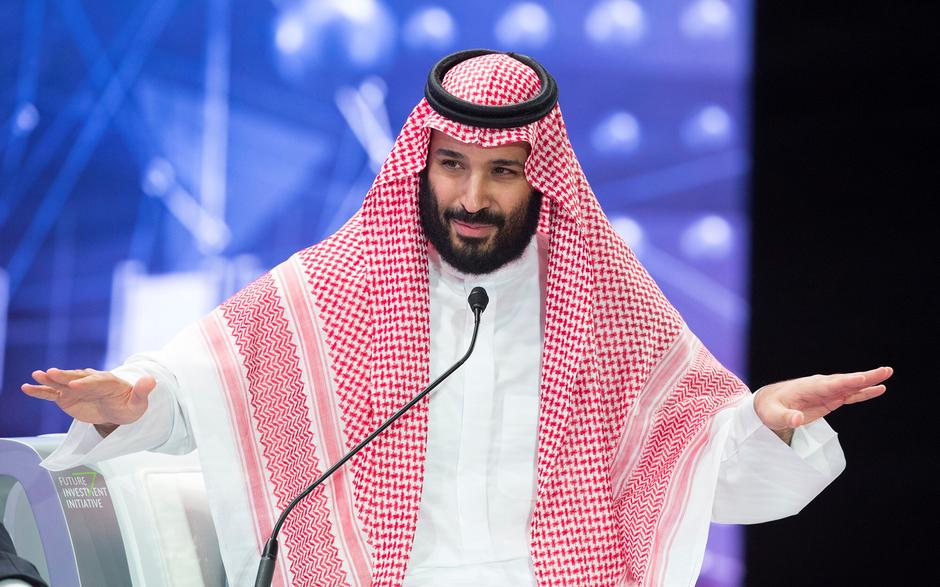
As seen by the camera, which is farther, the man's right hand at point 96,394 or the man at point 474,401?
the man at point 474,401

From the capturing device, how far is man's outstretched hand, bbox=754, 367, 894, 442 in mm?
1765

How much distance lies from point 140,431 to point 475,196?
32.4 inches

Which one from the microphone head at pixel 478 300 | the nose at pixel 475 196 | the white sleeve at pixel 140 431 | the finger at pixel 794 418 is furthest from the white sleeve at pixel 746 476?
the white sleeve at pixel 140 431

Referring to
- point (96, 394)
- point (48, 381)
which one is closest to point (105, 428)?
point (96, 394)

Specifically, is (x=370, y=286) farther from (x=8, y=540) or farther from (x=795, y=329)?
(x=795, y=329)

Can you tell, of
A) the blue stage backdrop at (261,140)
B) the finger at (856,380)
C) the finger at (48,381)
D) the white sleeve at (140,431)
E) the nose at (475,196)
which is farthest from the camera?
the blue stage backdrop at (261,140)

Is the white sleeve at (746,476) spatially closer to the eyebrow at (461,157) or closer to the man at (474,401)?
the man at (474,401)

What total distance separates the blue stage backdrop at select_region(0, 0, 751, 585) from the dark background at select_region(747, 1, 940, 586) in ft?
0.48

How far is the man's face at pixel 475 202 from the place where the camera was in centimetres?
215

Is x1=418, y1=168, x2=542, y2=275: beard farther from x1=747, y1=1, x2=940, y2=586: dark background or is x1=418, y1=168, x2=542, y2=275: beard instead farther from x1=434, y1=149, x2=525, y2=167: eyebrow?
x1=747, y1=1, x2=940, y2=586: dark background

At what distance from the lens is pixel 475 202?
2135mm

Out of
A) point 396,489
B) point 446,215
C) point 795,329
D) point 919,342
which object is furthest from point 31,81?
point 919,342

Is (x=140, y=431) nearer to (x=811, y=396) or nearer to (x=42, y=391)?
(x=42, y=391)

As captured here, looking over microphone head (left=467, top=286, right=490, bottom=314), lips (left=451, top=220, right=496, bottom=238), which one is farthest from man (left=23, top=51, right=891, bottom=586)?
microphone head (left=467, top=286, right=490, bottom=314)
